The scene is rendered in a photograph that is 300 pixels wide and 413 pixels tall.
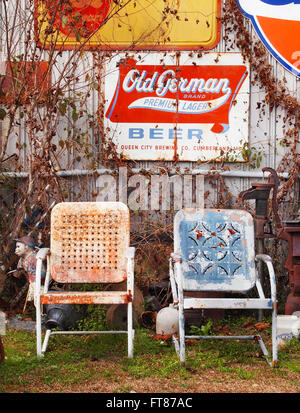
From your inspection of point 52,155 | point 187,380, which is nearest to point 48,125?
point 52,155

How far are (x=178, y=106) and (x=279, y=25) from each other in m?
1.50

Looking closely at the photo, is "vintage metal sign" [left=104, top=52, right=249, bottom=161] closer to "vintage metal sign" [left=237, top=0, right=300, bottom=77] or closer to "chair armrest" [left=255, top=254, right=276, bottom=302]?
"vintage metal sign" [left=237, top=0, right=300, bottom=77]

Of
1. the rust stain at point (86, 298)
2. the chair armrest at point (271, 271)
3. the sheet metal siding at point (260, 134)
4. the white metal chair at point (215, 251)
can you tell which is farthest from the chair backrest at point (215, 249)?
the sheet metal siding at point (260, 134)

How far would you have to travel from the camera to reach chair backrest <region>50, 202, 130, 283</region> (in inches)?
193

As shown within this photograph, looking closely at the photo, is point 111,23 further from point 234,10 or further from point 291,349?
point 291,349

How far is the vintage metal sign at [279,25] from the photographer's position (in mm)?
6598

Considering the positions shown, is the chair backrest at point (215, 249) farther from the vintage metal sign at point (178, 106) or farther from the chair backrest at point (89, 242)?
the vintage metal sign at point (178, 106)

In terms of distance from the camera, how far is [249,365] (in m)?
4.45

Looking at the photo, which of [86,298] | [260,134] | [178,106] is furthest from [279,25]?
[86,298]

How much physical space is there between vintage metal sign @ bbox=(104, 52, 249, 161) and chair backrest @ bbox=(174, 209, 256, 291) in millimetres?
1764

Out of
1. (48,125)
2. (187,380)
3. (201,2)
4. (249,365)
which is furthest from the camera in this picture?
(201,2)

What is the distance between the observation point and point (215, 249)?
4953 mm

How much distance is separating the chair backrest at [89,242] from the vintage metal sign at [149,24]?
2.48 m
